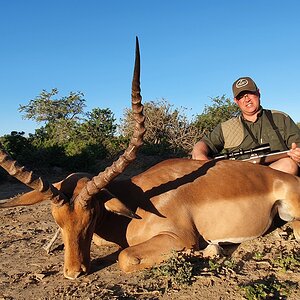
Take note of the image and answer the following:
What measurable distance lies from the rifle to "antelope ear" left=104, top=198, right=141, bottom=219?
2.55m

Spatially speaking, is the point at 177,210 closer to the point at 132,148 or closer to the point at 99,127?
Result: the point at 132,148

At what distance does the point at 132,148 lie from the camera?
3.66 meters

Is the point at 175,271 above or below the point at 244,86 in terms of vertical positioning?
below

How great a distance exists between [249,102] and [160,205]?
2623 millimetres

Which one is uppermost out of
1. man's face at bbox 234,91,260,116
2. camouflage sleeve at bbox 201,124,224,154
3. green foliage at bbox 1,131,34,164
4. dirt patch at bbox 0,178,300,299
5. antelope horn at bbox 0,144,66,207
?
green foliage at bbox 1,131,34,164

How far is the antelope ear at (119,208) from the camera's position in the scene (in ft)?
12.9

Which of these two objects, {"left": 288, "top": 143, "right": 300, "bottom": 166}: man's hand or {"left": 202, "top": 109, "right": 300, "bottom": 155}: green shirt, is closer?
{"left": 288, "top": 143, "right": 300, "bottom": 166}: man's hand

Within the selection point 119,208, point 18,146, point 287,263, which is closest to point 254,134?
point 287,263

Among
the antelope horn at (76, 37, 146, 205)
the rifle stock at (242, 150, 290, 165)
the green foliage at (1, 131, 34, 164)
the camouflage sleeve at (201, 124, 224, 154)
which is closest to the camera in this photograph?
the antelope horn at (76, 37, 146, 205)

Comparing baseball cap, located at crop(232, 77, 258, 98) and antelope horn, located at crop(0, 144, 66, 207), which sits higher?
baseball cap, located at crop(232, 77, 258, 98)

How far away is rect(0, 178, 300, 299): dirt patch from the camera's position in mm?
3367

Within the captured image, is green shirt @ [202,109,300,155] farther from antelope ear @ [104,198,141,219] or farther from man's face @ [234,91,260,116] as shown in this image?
antelope ear @ [104,198,141,219]

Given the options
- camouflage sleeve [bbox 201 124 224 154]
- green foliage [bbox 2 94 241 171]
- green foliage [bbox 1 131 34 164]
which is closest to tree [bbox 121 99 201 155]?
green foliage [bbox 2 94 241 171]

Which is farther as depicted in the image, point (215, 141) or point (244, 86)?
point (215, 141)
